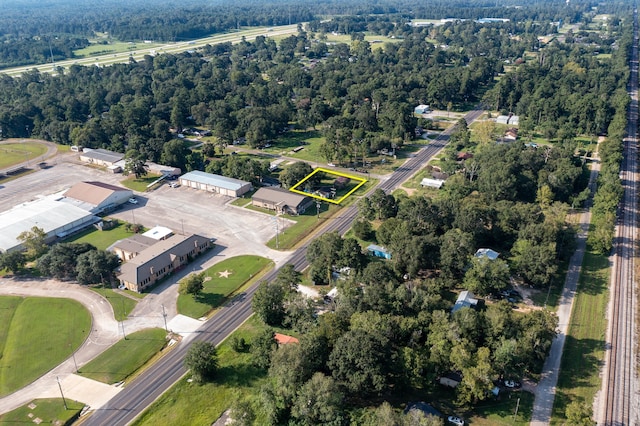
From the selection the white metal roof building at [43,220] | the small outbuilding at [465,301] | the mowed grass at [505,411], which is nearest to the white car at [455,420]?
the mowed grass at [505,411]

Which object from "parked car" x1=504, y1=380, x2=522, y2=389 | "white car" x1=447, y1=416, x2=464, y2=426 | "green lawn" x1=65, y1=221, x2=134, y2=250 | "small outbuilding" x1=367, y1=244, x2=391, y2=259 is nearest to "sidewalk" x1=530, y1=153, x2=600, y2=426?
"parked car" x1=504, y1=380, x2=522, y2=389

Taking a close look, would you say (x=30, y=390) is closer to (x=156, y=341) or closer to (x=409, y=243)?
(x=156, y=341)

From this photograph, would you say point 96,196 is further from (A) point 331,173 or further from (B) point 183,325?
(A) point 331,173

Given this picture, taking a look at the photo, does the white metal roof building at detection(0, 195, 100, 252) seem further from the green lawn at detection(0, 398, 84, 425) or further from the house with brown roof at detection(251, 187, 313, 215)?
the green lawn at detection(0, 398, 84, 425)

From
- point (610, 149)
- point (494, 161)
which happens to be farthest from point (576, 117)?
point (494, 161)

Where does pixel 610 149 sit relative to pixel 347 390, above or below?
above

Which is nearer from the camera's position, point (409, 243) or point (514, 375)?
point (514, 375)

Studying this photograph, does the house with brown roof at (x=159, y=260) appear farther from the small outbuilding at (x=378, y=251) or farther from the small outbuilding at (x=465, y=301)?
the small outbuilding at (x=465, y=301)

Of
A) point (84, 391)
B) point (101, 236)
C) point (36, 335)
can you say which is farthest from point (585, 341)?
point (101, 236)
